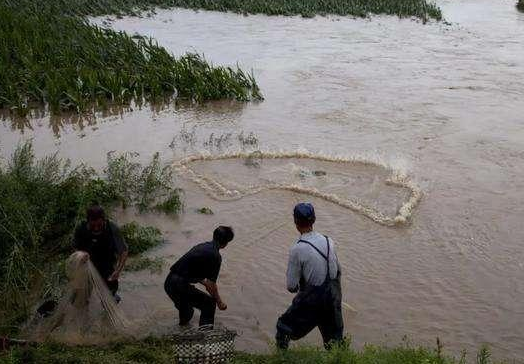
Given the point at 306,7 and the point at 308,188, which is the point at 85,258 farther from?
the point at 306,7

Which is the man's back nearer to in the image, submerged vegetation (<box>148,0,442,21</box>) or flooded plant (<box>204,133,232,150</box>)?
flooded plant (<box>204,133,232,150</box>)

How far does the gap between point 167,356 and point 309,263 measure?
5.13 ft

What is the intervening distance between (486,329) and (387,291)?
122 centimetres

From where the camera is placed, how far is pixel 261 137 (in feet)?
41.4

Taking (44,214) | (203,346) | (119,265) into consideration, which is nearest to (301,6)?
(44,214)

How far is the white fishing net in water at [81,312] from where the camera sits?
497 centimetres

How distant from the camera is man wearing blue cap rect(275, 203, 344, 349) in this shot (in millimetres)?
4629

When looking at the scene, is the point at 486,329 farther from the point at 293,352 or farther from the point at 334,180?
the point at 334,180

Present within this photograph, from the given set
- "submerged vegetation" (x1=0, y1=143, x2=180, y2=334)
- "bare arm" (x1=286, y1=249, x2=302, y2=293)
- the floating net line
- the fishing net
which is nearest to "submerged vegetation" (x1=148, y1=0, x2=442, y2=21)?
the floating net line

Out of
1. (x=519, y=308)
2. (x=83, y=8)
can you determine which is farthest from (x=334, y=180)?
(x=83, y=8)

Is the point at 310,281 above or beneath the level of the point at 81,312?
above

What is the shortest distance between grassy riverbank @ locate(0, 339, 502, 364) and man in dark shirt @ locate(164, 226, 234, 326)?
0.58m

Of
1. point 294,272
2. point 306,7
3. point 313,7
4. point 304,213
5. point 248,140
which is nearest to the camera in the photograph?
point 304,213

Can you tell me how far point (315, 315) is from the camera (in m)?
4.81
